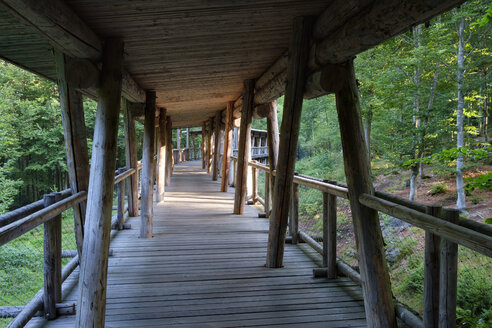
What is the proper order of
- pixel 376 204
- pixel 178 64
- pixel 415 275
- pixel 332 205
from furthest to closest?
pixel 415 275
pixel 178 64
pixel 332 205
pixel 376 204

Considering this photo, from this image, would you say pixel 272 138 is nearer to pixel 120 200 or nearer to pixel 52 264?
pixel 120 200

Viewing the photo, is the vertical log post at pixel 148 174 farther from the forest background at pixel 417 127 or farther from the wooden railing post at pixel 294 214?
the forest background at pixel 417 127

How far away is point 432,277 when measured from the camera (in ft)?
6.36

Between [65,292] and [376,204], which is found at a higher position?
[376,204]

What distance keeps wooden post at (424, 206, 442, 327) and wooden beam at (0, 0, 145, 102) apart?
7.92 feet

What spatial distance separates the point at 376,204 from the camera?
7.91 ft

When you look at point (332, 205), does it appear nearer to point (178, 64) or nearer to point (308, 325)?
point (308, 325)

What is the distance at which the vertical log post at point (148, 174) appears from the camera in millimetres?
5531

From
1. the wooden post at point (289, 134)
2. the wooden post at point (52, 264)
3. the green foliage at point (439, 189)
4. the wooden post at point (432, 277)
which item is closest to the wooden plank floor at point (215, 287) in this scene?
the wooden post at point (52, 264)

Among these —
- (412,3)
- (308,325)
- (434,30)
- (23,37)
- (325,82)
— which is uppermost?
(434,30)

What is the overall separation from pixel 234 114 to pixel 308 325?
24.1ft

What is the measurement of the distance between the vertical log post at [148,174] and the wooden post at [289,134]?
2.31 m

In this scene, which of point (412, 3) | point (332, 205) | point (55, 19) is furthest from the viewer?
point (332, 205)

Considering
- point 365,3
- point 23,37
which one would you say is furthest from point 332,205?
point 23,37
